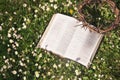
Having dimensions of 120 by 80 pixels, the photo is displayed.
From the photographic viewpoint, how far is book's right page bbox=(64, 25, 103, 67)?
4.45 m

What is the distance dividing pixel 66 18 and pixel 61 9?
285mm

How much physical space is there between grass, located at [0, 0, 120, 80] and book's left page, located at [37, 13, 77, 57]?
12 centimetres

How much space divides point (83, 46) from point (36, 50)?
1.90 ft

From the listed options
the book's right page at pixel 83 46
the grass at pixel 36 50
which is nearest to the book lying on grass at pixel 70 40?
the book's right page at pixel 83 46

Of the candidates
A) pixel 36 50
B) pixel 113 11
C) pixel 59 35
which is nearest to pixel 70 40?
pixel 59 35

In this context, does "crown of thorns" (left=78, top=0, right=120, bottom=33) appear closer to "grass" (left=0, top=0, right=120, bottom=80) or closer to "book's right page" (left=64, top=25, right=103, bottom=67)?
"book's right page" (left=64, top=25, right=103, bottom=67)

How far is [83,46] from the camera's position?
14.7 ft

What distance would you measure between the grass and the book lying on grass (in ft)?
0.39

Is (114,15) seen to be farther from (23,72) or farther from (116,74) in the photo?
(23,72)

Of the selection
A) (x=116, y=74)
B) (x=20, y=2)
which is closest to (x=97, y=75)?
(x=116, y=74)

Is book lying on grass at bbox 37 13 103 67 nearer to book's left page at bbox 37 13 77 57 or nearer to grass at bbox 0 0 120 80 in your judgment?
book's left page at bbox 37 13 77 57

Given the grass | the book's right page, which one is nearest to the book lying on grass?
the book's right page

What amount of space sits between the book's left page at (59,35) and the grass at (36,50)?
0.38 feet

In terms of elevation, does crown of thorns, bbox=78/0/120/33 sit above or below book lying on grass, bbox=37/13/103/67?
above
